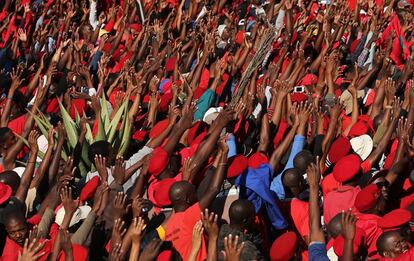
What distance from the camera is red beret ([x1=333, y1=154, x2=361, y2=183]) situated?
610 centimetres

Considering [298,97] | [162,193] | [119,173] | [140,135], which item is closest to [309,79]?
[298,97]

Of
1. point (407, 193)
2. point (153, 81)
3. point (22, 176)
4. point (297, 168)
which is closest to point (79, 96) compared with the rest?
point (153, 81)

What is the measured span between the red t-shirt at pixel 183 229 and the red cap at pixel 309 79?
4.14 m

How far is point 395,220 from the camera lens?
201 inches

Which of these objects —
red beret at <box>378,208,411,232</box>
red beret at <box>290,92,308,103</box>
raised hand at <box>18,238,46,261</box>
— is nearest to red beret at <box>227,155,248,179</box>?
red beret at <box>378,208,411,232</box>

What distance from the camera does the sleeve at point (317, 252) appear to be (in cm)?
509

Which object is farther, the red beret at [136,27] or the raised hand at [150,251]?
the red beret at [136,27]

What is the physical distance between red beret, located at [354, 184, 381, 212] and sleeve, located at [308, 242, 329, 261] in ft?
1.80

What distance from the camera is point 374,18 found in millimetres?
11445

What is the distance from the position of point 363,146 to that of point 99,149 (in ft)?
6.94

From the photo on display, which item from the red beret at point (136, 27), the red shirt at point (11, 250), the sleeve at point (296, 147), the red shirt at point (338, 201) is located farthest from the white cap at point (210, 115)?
the red beret at point (136, 27)

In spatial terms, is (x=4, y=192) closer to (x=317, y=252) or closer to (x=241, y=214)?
(x=241, y=214)

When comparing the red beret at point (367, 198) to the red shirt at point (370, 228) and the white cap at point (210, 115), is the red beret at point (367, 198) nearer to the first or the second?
the red shirt at point (370, 228)

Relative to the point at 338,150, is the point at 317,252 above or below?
below
